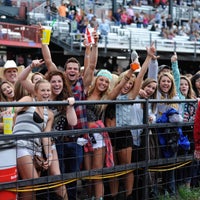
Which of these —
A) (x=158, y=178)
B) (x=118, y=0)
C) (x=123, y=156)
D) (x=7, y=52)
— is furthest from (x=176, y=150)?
(x=118, y=0)

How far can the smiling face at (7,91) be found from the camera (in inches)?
217

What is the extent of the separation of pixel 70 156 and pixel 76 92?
2.94 ft

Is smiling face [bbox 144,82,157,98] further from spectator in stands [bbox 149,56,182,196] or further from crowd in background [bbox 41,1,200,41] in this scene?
crowd in background [bbox 41,1,200,41]

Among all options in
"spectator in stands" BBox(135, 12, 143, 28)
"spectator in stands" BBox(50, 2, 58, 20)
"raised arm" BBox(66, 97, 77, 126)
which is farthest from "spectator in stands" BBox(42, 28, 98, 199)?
"spectator in stands" BBox(135, 12, 143, 28)

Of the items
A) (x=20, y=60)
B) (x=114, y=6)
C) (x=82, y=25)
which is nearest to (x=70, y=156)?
(x=20, y=60)

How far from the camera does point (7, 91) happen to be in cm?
552

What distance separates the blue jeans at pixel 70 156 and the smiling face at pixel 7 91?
3.14 feet

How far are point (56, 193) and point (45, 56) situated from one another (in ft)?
6.16

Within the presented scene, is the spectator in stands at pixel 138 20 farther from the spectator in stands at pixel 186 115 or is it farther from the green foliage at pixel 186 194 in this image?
the green foliage at pixel 186 194

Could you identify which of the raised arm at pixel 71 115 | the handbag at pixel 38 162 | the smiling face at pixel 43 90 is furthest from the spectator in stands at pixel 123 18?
the handbag at pixel 38 162

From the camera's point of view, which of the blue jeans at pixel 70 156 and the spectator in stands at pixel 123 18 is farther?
the spectator in stands at pixel 123 18

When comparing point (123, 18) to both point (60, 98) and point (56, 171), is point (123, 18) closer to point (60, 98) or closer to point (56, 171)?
point (60, 98)

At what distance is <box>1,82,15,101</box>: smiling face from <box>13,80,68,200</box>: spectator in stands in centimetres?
61

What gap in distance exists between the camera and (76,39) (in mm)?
24141
